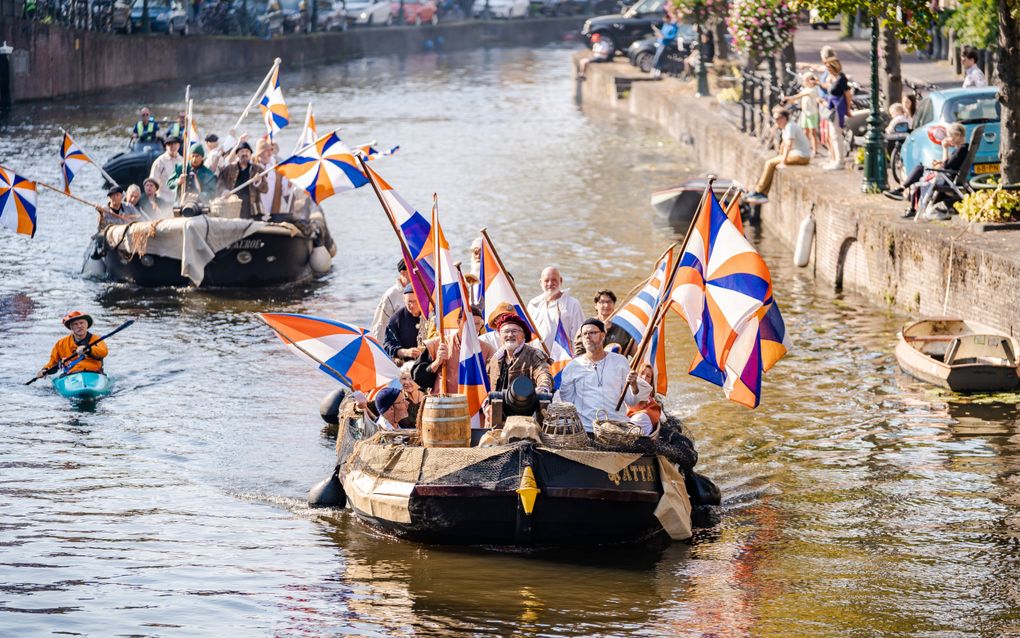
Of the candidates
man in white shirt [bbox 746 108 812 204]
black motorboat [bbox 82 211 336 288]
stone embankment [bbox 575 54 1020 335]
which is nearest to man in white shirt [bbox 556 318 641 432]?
stone embankment [bbox 575 54 1020 335]

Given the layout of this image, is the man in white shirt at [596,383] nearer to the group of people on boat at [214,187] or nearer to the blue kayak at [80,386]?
the blue kayak at [80,386]

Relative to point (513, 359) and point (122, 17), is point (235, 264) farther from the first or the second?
point (122, 17)

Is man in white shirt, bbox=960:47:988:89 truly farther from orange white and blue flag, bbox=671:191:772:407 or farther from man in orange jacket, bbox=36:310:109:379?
man in orange jacket, bbox=36:310:109:379

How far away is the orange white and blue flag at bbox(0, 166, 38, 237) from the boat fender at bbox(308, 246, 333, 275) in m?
3.76

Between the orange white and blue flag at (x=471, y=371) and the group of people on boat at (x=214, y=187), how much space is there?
1016cm

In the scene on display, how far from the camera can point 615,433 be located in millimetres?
12305

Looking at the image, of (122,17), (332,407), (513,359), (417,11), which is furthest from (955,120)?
(417,11)

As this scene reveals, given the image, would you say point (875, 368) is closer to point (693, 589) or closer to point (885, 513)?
point (885, 513)

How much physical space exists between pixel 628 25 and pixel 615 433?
40774mm

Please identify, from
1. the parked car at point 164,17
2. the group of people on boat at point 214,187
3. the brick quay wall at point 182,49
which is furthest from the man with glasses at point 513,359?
the parked car at point 164,17

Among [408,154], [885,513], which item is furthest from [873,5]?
[408,154]

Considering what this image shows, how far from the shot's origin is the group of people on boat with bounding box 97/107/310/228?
23484mm

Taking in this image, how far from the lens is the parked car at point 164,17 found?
52.1 metres

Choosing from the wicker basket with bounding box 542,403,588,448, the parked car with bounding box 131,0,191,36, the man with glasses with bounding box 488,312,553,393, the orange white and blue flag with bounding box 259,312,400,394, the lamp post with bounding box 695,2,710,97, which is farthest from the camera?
the parked car with bounding box 131,0,191,36
